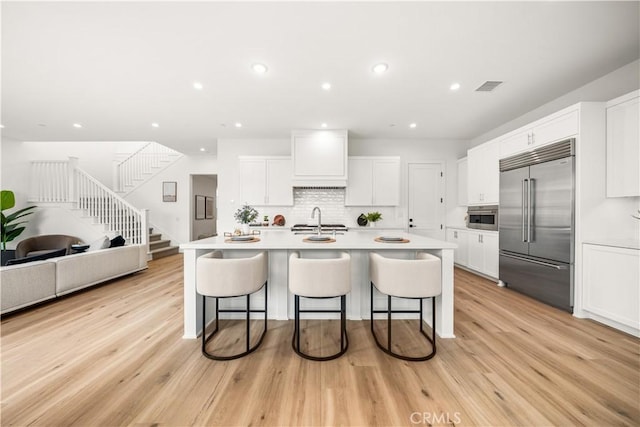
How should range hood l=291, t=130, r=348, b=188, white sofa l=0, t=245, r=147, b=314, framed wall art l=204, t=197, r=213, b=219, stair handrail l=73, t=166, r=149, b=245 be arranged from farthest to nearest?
framed wall art l=204, t=197, r=213, b=219
stair handrail l=73, t=166, r=149, b=245
range hood l=291, t=130, r=348, b=188
white sofa l=0, t=245, r=147, b=314

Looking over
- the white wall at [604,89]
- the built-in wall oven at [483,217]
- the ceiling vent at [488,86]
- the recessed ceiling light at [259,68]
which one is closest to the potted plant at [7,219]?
the recessed ceiling light at [259,68]

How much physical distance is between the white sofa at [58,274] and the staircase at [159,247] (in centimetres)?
178

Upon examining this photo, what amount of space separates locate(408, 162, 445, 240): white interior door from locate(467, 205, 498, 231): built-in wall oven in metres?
0.63

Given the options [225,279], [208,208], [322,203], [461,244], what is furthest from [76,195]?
[461,244]

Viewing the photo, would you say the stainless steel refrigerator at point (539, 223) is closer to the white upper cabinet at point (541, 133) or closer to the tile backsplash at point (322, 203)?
the white upper cabinet at point (541, 133)

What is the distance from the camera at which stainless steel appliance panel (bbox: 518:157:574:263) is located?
261cm

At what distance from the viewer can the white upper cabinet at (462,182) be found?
462cm

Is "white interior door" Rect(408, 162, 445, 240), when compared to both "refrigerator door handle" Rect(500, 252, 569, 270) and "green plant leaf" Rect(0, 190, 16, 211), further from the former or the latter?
"green plant leaf" Rect(0, 190, 16, 211)

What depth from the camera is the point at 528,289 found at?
306 cm

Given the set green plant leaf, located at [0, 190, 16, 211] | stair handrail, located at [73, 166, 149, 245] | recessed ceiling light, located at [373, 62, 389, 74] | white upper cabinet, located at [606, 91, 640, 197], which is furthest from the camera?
stair handrail, located at [73, 166, 149, 245]

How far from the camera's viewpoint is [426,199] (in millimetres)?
4949

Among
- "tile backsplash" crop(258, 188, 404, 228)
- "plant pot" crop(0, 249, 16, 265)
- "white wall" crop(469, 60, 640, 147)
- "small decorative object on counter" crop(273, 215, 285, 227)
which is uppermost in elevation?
"white wall" crop(469, 60, 640, 147)

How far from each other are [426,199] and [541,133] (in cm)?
220

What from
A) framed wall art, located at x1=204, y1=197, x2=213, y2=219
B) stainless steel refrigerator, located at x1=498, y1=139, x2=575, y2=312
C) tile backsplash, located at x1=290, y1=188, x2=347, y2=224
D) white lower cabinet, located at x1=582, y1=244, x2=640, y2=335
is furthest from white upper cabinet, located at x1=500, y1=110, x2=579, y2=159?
framed wall art, located at x1=204, y1=197, x2=213, y2=219
